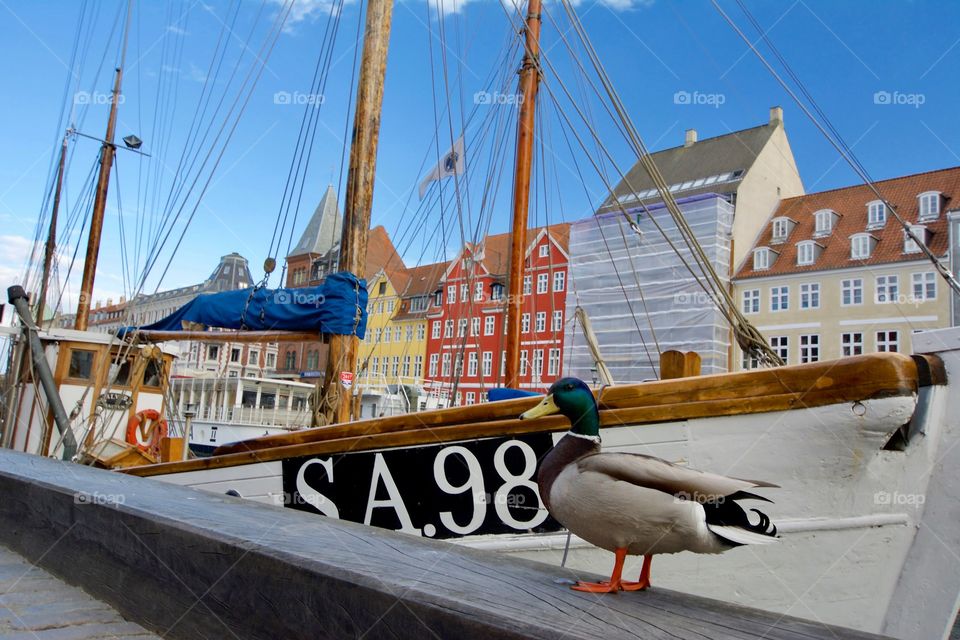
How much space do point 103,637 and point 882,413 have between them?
2984mm

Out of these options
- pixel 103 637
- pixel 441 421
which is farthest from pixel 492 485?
pixel 103 637

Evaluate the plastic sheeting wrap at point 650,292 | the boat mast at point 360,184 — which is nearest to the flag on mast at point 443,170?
the boat mast at point 360,184

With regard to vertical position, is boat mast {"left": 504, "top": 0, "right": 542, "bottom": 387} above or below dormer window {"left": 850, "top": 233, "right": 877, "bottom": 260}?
below

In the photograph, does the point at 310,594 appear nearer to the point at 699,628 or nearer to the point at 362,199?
the point at 699,628

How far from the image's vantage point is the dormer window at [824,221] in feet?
116

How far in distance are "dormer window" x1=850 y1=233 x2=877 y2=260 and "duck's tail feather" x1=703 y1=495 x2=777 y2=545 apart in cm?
3474

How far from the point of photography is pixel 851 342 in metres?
32.1

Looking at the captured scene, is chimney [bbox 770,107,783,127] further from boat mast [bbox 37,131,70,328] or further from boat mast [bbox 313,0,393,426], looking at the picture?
boat mast [bbox 313,0,393,426]

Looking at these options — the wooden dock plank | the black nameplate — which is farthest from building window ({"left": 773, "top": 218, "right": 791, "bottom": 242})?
the wooden dock plank

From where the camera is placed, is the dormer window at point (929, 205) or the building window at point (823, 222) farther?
the building window at point (823, 222)

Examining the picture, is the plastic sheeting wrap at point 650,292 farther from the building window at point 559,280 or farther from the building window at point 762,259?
the building window at point 762,259

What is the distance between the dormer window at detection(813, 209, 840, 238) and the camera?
3541 cm

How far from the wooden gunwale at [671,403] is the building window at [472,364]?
134ft

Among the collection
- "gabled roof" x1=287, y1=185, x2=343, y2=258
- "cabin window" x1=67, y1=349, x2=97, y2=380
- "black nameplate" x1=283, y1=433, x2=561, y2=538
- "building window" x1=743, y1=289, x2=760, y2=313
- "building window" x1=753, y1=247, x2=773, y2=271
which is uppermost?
"gabled roof" x1=287, y1=185, x2=343, y2=258
